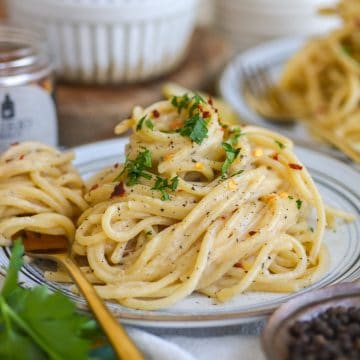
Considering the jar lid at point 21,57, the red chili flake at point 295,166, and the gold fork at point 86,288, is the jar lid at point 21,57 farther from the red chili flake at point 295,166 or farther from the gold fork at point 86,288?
the red chili flake at point 295,166

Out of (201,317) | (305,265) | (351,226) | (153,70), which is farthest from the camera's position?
(153,70)

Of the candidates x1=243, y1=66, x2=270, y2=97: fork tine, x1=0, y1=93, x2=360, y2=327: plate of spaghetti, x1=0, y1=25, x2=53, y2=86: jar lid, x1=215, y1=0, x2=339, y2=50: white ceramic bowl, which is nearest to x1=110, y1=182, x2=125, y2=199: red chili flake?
x1=0, y1=93, x2=360, y2=327: plate of spaghetti

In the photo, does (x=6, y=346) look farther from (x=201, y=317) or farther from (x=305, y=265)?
(x=305, y=265)

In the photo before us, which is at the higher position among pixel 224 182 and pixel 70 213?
pixel 224 182

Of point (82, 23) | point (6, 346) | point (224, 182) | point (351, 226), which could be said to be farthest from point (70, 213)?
point (82, 23)

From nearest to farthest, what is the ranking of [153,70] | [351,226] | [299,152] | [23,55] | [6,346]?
[6,346], [351,226], [299,152], [23,55], [153,70]

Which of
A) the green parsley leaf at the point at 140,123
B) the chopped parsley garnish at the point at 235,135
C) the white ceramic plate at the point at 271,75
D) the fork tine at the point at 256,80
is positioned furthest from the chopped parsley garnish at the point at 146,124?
the fork tine at the point at 256,80

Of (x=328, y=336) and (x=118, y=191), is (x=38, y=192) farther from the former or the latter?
(x=328, y=336)
